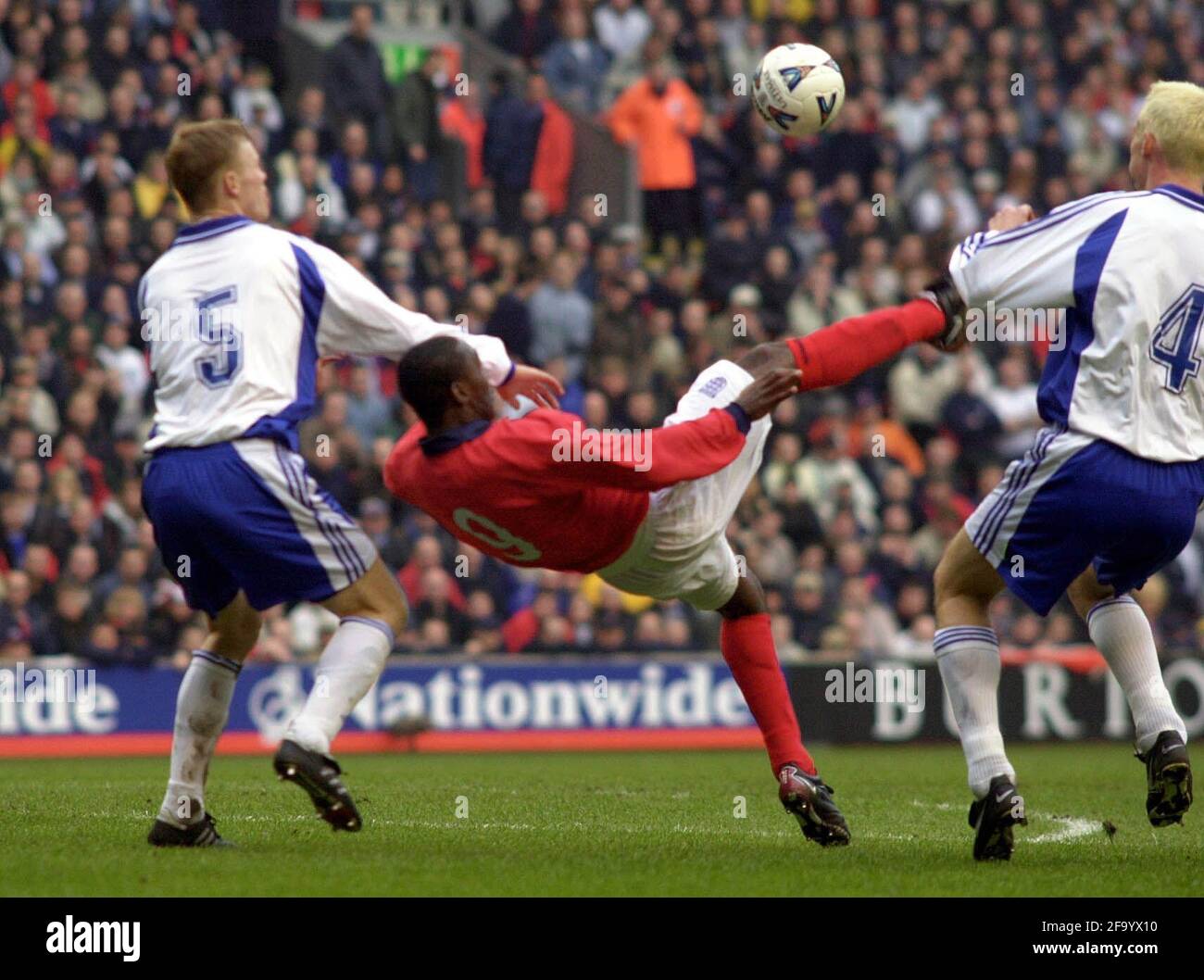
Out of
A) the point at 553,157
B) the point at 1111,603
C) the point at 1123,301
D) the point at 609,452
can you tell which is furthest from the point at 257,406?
the point at 553,157

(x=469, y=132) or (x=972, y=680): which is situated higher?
(x=469, y=132)

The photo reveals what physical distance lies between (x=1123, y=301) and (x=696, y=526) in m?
1.70

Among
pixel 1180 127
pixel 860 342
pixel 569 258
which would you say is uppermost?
pixel 569 258

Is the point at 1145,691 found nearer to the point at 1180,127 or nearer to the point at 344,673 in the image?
the point at 1180,127

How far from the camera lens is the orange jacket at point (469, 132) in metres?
18.5

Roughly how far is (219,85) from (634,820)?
10595mm

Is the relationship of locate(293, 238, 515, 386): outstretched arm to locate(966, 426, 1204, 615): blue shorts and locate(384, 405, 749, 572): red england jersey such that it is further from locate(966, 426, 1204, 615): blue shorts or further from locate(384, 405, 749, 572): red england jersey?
locate(966, 426, 1204, 615): blue shorts

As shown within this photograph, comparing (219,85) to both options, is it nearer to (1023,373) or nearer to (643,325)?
(643,325)

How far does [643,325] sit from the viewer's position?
17.4 metres

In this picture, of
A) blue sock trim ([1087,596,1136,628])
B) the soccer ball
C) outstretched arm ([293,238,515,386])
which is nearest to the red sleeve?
outstretched arm ([293,238,515,386])

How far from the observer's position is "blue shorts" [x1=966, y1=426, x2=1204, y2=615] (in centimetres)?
670

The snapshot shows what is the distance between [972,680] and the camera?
7.11m

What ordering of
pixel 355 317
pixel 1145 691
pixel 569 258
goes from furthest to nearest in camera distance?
1. pixel 569 258
2. pixel 1145 691
3. pixel 355 317

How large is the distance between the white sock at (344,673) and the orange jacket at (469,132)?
39.9ft
